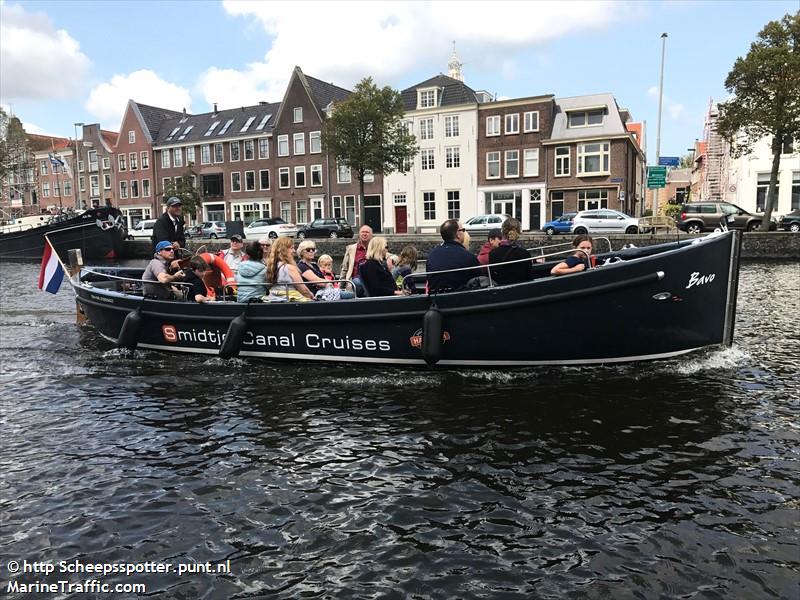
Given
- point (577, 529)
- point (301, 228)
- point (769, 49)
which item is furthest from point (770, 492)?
point (301, 228)

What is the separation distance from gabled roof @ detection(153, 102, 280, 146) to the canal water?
1846 inches

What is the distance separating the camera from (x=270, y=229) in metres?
38.5

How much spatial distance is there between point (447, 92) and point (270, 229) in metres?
16.8

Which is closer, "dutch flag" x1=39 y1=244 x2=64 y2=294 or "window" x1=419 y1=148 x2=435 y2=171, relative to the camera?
"dutch flag" x1=39 y1=244 x2=64 y2=294

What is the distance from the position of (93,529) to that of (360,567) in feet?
6.91

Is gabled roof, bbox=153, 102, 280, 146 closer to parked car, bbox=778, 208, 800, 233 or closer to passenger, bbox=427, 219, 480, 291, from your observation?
parked car, bbox=778, 208, 800, 233

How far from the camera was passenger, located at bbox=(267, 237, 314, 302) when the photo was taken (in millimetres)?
8727

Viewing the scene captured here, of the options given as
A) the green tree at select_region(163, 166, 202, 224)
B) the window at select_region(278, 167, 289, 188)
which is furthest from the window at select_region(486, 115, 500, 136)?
the green tree at select_region(163, 166, 202, 224)

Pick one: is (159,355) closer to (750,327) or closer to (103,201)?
(750,327)

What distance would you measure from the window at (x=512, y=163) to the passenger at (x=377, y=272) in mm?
35795

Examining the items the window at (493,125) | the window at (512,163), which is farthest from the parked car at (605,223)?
the window at (493,125)

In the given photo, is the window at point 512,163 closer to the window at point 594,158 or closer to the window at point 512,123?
the window at point 512,123

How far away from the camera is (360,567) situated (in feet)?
13.5

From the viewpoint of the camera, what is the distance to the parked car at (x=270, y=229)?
124 feet
